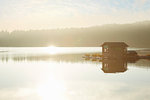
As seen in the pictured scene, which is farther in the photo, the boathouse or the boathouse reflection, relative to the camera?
the boathouse

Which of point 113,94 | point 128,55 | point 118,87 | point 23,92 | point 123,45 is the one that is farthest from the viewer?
point 128,55

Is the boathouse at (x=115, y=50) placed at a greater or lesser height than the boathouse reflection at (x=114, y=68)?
greater

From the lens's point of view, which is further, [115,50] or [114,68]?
[115,50]

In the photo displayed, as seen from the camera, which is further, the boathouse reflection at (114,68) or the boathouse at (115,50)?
the boathouse at (115,50)

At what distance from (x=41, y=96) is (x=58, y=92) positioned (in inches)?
77.3

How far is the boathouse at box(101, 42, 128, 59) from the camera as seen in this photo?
57781 mm

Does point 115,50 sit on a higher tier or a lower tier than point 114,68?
higher

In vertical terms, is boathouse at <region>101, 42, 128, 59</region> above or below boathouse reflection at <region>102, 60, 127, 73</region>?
above

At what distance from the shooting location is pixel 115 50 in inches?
2312

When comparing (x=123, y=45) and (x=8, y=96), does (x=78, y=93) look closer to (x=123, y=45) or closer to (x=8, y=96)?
(x=8, y=96)

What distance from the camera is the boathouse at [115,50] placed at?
5778cm

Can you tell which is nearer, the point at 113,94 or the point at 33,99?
the point at 33,99

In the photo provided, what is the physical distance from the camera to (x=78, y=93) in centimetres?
1884

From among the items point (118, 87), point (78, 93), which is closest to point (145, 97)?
point (118, 87)
